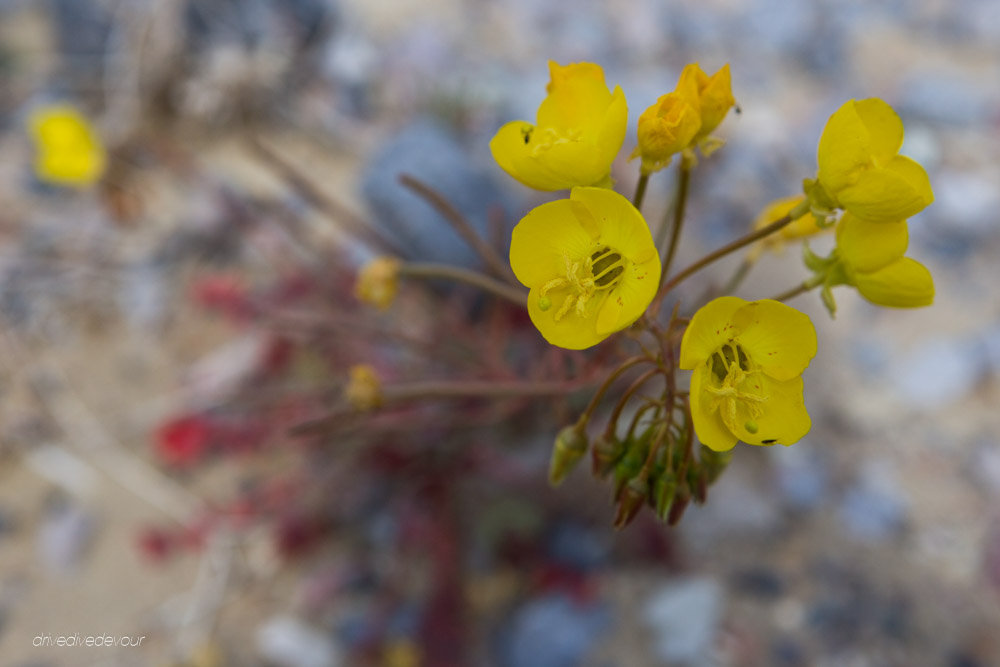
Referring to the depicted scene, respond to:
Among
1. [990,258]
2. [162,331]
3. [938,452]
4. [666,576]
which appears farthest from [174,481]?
[990,258]

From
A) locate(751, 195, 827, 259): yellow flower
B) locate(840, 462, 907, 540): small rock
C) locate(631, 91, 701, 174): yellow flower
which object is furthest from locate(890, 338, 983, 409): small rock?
locate(631, 91, 701, 174): yellow flower

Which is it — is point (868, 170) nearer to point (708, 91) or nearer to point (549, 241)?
point (708, 91)

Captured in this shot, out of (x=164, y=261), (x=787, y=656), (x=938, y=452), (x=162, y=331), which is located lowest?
(x=787, y=656)

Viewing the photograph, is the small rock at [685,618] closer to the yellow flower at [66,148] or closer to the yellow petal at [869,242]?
the yellow petal at [869,242]

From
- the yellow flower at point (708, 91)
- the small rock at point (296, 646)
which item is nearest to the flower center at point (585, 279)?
the yellow flower at point (708, 91)

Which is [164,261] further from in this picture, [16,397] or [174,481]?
[174,481]

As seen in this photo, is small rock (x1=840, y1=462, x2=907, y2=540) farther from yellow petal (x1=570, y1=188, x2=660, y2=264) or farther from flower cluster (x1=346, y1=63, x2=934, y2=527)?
yellow petal (x1=570, y1=188, x2=660, y2=264)

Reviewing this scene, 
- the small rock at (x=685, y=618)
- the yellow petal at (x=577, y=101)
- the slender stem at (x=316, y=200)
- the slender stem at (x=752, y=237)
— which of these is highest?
the slender stem at (x=316, y=200)
